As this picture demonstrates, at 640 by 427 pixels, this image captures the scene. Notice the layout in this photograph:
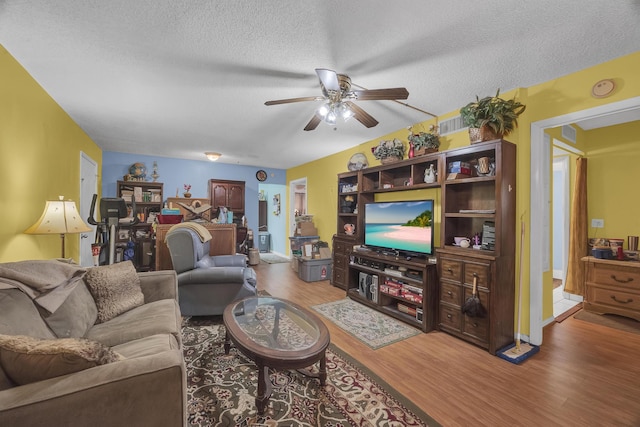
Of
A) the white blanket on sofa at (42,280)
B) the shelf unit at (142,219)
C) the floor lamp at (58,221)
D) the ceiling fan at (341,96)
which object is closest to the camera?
the white blanket on sofa at (42,280)

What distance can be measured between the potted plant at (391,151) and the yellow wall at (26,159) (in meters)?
3.61

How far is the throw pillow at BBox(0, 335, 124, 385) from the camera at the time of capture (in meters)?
0.90

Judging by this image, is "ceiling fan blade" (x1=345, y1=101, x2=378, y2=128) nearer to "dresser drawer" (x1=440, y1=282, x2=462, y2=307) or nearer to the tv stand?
the tv stand

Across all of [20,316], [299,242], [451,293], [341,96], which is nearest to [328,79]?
[341,96]

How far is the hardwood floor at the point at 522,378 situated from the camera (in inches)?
64.1

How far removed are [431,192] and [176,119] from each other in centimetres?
340

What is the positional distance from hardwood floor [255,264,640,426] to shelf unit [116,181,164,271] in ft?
14.3

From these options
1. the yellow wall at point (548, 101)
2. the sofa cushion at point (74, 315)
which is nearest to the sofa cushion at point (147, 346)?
the sofa cushion at point (74, 315)

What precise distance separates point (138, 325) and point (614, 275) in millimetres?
4903

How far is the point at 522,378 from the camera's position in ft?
6.50

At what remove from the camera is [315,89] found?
8.46 feet

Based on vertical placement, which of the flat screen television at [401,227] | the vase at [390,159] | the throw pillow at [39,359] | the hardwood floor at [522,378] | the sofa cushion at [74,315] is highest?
the vase at [390,159]

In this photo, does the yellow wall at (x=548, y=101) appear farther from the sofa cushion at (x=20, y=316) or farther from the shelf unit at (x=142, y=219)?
the shelf unit at (x=142, y=219)

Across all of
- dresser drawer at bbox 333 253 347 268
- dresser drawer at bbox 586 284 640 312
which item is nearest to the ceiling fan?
dresser drawer at bbox 333 253 347 268
